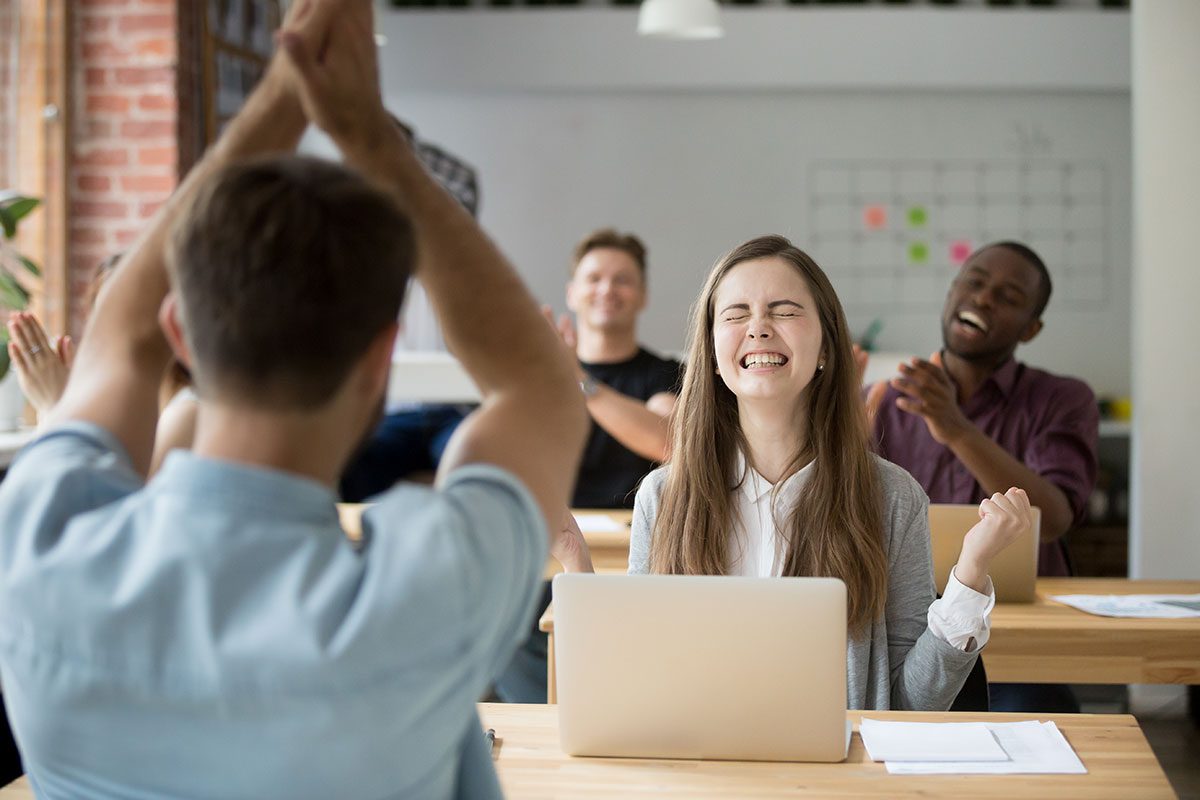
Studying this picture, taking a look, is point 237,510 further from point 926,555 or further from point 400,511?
point 926,555

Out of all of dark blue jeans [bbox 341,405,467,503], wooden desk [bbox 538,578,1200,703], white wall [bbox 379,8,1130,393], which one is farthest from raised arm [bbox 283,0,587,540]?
white wall [bbox 379,8,1130,393]

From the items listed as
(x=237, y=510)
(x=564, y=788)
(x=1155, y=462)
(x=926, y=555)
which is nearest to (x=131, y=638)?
(x=237, y=510)

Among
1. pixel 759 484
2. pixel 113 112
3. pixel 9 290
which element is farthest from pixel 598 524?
pixel 113 112

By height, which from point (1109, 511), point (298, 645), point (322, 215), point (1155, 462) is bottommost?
point (1109, 511)

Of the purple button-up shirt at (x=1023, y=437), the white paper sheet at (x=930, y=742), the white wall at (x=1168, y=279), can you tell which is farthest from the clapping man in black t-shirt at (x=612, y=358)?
the white paper sheet at (x=930, y=742)

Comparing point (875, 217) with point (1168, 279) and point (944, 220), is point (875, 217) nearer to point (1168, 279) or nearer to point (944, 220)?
point (944, 220)

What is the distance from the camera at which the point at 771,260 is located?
2.28 m

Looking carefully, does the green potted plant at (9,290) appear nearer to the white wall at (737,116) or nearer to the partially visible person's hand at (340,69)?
the white wall at (737,116)

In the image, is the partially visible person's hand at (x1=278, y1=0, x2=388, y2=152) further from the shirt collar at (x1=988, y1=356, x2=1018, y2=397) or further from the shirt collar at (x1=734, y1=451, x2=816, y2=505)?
the shirt collar at (x1=988, y1=356, x2=1018, y2=397)

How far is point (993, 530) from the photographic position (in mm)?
1939

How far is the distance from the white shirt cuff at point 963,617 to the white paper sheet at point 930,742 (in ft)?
0.49

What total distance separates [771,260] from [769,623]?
86 centimetres

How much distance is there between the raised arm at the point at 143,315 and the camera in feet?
3.08

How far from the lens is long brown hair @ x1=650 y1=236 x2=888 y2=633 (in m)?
2.11
